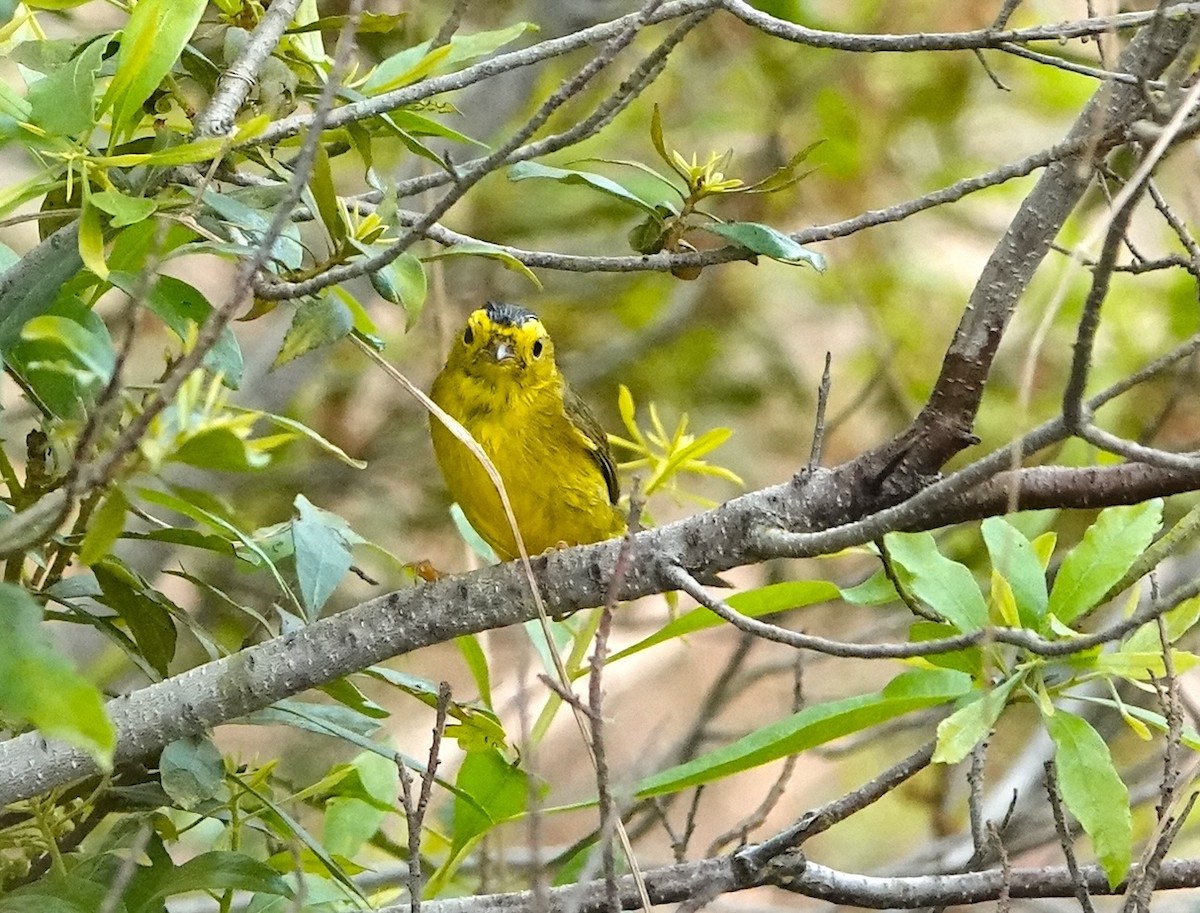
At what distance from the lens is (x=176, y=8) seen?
Answer: 4.72 feet

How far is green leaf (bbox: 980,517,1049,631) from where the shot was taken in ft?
5.67

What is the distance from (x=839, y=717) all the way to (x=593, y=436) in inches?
49.6

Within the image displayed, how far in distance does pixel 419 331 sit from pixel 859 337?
1986 millimetres

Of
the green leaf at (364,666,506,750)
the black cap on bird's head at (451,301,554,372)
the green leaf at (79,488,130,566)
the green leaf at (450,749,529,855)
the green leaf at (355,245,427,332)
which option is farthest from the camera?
the black cap on bird's head at (451,301,554,372)

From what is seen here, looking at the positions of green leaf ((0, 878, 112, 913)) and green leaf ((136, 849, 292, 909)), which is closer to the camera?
green leaf ((0, 878, 112, 913))

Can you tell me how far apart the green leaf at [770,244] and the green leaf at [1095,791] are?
59 centimetres

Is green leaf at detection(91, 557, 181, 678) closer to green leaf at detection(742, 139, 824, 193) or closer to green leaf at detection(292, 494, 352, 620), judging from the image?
green leaf at detection(292, 494, 352, 620)

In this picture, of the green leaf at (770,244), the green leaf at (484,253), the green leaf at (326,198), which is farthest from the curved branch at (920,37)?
the green leaf at (326,198)

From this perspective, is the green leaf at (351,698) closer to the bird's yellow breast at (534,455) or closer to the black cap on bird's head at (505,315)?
the bird's yellow breast at (534,455)

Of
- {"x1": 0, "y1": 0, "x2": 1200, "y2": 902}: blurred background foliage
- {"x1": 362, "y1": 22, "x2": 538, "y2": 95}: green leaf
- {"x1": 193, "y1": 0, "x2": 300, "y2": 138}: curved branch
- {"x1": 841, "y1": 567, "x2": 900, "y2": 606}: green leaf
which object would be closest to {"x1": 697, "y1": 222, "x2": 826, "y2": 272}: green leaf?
{"x1": 362, "y1": 22, "x2": 538, "y2": 95}: green leaf

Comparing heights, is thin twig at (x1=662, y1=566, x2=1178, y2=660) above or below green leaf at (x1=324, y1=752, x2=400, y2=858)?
below

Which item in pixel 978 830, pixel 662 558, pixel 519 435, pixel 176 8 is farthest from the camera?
pixel 519 435

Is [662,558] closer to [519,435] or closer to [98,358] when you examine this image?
[98,358]

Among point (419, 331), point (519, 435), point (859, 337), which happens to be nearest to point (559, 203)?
point (419, 331)
